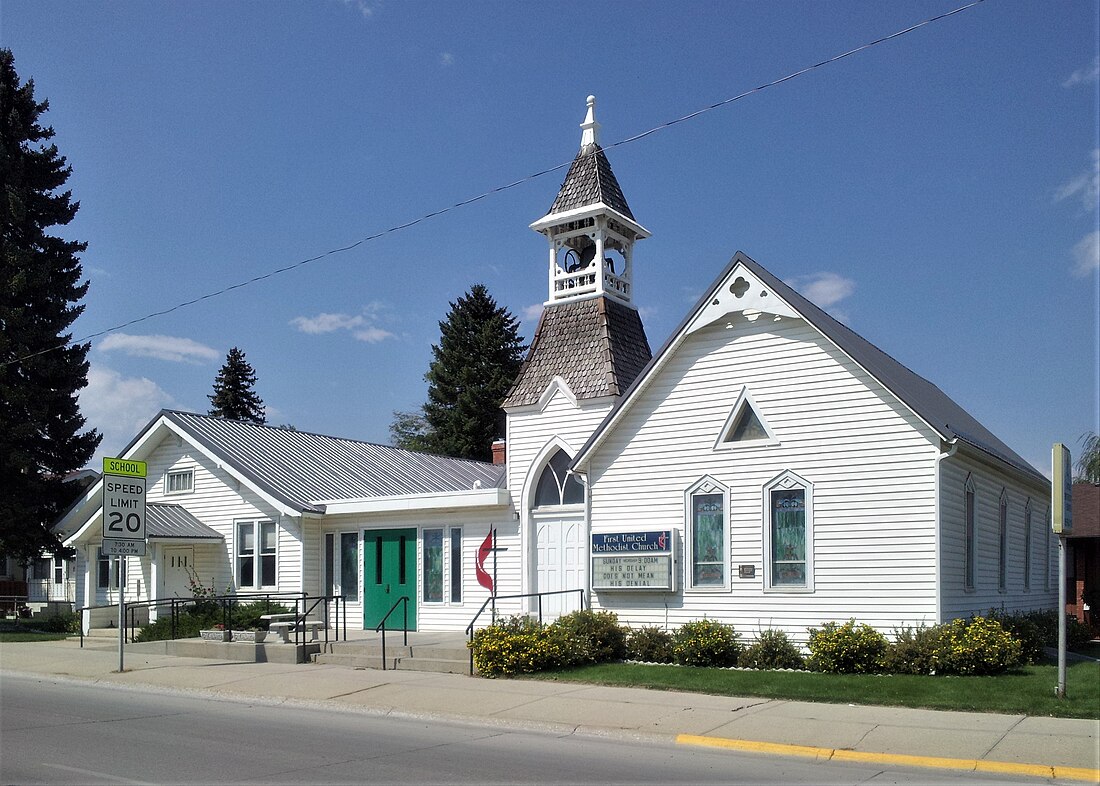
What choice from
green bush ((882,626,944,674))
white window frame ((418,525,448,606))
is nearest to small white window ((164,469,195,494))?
white window frame ((418,525,448,606))

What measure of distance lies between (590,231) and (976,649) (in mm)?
12595

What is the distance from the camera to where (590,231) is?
78.0 ft

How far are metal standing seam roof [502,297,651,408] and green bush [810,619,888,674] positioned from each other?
7523 millimetres

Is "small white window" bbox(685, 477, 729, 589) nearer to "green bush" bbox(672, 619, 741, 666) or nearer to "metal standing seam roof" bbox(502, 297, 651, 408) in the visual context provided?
"green bush" bbox(672, 619, 741, 666)

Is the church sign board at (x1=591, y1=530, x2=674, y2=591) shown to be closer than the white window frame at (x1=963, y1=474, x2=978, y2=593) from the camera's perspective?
No

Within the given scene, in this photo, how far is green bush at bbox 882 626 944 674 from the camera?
1523 centimetres

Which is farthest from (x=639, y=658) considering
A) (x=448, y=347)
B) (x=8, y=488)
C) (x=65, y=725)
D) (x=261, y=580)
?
(x=448, y=347)

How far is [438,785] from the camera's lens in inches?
364

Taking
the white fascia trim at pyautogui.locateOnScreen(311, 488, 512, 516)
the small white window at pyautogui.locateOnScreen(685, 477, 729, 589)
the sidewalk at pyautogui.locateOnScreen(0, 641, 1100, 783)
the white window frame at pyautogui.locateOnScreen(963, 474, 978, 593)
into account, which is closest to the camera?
the sidewalk at pyautogui.locateOnScreen(0, 641, 1100, 783)

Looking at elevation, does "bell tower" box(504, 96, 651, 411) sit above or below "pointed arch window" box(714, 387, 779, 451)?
above

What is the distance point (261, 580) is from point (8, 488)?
434 inches

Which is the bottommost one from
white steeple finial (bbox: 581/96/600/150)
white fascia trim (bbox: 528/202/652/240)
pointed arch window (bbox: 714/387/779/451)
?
pointed arch window (bbox: 714/387/779/451)

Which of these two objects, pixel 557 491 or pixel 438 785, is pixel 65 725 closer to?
pixel 438 785

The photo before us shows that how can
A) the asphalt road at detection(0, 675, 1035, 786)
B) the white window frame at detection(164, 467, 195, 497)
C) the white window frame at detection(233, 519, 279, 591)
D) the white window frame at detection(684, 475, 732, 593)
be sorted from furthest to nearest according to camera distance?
the white window frame at detection(164, 467, 195, 497), the white window frame at detection(233, 519, 279, 591), the white window frame at detection(684, 475, 732, 593), the asphalt road at detection(0, 675, 1035, 786)
